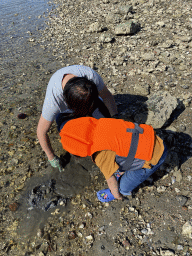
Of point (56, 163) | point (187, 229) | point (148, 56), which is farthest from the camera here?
point (148, 56)

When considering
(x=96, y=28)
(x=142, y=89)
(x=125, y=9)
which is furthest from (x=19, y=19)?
(x=142, y=89)

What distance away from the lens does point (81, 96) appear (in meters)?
1.98

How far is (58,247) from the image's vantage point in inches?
96.1

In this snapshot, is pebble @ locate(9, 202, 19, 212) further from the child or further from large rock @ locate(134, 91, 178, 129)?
large rock @ locate(134, 91, 178, 129)

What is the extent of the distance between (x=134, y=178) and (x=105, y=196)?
614 millimetres

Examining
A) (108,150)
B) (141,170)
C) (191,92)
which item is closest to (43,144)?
(108,150)

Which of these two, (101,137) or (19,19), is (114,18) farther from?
(101,137)

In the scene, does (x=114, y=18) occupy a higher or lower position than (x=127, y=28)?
higher

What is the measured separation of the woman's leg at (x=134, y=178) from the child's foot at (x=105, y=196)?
0.17 metres

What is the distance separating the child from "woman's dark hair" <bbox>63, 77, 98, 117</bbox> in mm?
160

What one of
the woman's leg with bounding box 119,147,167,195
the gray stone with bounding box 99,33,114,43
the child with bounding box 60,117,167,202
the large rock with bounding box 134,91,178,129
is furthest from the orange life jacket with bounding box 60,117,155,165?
the gray stone with bounding box 99,33,114,43

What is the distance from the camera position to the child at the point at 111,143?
184 centimetres

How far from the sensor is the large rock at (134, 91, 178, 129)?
331 cm

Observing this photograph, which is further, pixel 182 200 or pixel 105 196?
pixel 105 196
